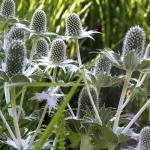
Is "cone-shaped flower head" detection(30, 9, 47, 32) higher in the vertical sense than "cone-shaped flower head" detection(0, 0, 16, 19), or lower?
lower

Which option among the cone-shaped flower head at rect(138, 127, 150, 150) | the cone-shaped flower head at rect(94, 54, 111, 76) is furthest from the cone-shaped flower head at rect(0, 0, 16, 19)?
the cone-shaped flower head at rect(138, 127, 150, 150)

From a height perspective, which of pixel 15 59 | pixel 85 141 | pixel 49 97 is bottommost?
pixel 85 141

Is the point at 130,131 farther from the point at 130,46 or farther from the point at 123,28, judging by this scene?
the point at 123,28

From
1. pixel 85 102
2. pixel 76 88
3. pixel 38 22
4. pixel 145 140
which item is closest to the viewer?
pixel 76 88

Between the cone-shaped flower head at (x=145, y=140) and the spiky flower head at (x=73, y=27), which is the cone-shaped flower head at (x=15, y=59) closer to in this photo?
the spiky flower head at (x=73, y=27)

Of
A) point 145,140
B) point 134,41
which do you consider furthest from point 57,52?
point 145,140

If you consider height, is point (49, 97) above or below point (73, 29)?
below

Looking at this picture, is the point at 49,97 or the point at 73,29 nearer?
the point at 49,97

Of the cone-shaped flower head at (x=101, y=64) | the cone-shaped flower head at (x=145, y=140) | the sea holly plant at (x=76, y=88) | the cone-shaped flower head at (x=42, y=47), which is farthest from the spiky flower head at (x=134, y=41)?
the cone-shaped flower head at (x=42, y=47)

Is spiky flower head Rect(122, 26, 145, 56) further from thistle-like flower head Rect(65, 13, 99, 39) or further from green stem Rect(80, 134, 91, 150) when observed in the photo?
green stem Rect(80, 134, 91, 150)

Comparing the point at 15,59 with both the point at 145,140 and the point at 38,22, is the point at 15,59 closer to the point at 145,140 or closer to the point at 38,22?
the point at 38,22
